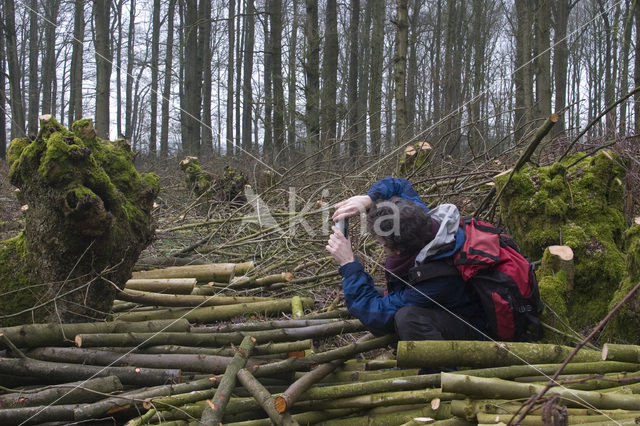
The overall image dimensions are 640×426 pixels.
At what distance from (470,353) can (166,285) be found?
2.51 meters

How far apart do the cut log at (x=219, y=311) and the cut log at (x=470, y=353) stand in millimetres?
1649

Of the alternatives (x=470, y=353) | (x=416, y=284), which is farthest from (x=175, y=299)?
(x=470, y=353)

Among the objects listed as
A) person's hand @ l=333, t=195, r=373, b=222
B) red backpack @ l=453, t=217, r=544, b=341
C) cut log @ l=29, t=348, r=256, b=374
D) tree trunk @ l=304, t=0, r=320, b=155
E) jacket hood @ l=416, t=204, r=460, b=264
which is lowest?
cut log @ l=29, t=348, r=256, b=374

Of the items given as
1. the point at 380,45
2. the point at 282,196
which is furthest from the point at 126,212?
the point at 380,45

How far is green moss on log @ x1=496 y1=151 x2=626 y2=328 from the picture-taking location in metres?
3.11

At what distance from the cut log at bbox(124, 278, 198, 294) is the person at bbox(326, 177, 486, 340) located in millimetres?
1686

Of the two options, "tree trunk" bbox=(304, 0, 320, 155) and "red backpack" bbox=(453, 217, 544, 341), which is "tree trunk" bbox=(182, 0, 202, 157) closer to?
"tree trunk" bbox=(304, 0, 320, 155)

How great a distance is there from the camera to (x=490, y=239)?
2.61 meters

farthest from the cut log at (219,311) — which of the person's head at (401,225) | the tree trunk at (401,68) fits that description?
the tree trunk at (401,68)

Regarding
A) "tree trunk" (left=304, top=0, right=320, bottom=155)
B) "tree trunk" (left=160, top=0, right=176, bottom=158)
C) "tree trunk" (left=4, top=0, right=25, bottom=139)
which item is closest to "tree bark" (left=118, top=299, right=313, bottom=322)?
"tree trunk" (left=304, top=0, right=320, bottom=155)

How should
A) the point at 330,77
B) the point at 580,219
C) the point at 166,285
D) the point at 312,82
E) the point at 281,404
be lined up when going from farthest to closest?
the point at 330,77
the point at 312,82
the point at 166,285
the point at 580,219
the point at 281,404

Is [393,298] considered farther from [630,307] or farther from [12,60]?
[12,60]

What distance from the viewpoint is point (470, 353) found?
7.88 ft

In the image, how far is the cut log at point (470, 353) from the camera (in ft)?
7.79
